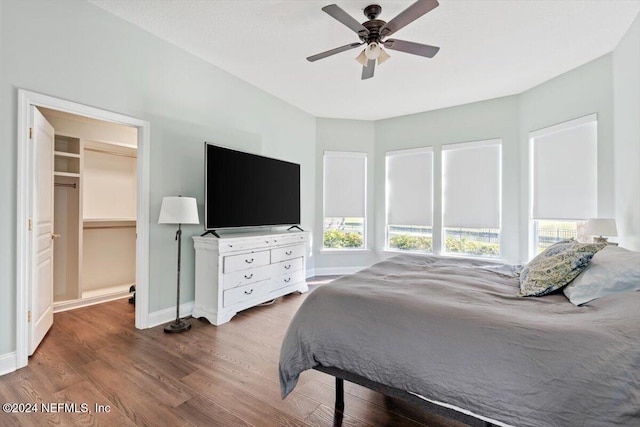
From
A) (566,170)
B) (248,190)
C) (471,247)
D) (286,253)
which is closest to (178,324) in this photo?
(286,253)

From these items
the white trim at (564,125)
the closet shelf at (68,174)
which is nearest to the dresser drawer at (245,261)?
the closet shelf at (68,174)

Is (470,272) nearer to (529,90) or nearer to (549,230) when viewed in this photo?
(549,230)

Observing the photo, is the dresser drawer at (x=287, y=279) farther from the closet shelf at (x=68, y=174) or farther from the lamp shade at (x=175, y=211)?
the closet shelf at (x=68, y=174)


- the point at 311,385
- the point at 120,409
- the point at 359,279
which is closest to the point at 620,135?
the point at 359,279

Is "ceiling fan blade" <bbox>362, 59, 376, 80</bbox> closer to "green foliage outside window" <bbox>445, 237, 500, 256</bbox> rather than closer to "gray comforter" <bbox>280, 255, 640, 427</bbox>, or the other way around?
"gray comforter" <bbox>280, 255, 640, 427</bbox>

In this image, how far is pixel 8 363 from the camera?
2180mm

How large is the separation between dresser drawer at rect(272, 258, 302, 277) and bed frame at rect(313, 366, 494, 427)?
222 cm

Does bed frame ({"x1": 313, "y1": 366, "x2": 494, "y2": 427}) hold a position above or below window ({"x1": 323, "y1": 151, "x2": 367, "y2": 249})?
below

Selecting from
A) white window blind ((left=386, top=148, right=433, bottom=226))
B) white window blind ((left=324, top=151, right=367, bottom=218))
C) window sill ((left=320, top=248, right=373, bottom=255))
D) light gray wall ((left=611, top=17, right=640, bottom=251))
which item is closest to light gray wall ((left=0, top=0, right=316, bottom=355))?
white window blind ((left=324, top=151, right=367, bottom=218))

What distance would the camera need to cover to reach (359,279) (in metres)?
2.07

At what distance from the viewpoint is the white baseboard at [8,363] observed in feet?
7.06

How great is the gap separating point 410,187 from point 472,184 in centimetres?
101

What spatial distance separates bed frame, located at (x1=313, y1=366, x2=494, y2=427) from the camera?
4.33 ft

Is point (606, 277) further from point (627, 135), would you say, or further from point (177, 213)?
point (177, 213)
